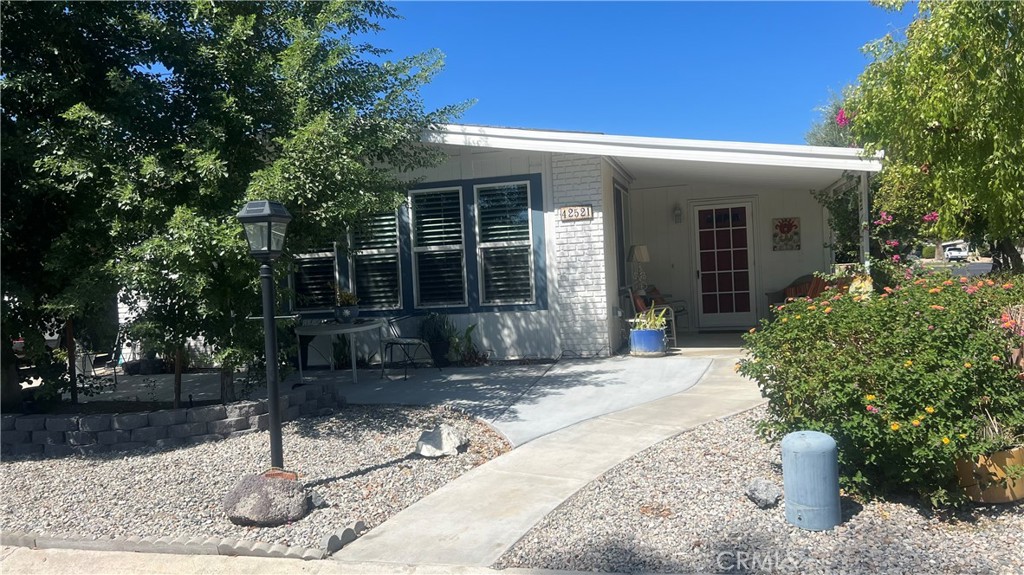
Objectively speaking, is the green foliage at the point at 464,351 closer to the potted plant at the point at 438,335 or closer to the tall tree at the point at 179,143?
the potted plant at the point at 438,335

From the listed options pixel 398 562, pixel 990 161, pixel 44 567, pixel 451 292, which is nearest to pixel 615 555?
pixel 398 562

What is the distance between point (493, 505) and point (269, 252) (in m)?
2.27

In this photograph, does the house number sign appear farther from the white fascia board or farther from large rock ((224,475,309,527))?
large rock ((224,475,309,527))

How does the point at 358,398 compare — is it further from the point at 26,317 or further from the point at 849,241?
the point at 849,241

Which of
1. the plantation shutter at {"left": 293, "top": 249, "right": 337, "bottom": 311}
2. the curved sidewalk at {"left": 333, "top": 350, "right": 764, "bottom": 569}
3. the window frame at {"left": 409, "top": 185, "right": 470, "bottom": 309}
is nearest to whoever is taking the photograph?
the curved sidewalk at {"left": 333, "top": 350, "right": 764, "bottom": 569}

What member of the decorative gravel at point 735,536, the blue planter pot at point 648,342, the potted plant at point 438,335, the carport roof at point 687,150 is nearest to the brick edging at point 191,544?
the decorative gravel at point 735,536

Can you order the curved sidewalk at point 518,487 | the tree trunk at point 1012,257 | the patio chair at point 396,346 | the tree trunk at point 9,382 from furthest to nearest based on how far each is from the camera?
1. the patio chair at point 396,346
2. the tree trunk at point 1012,257
3. the tree trunk at point 9,382
4. the curved sidewalk at point 518,487

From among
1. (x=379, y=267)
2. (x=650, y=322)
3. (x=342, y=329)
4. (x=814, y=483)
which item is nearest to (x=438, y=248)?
(x=379, y=267)

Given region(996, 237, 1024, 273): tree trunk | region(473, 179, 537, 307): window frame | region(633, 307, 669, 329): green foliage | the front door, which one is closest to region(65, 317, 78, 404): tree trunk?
region(473, 179, 537, 307): window frame

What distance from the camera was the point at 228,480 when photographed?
525cm

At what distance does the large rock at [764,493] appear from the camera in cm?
425

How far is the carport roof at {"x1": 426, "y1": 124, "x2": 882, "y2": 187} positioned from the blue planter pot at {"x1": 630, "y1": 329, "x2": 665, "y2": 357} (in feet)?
7.43

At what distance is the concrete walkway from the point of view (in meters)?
3.94

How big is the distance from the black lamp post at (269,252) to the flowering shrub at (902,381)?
325cm
